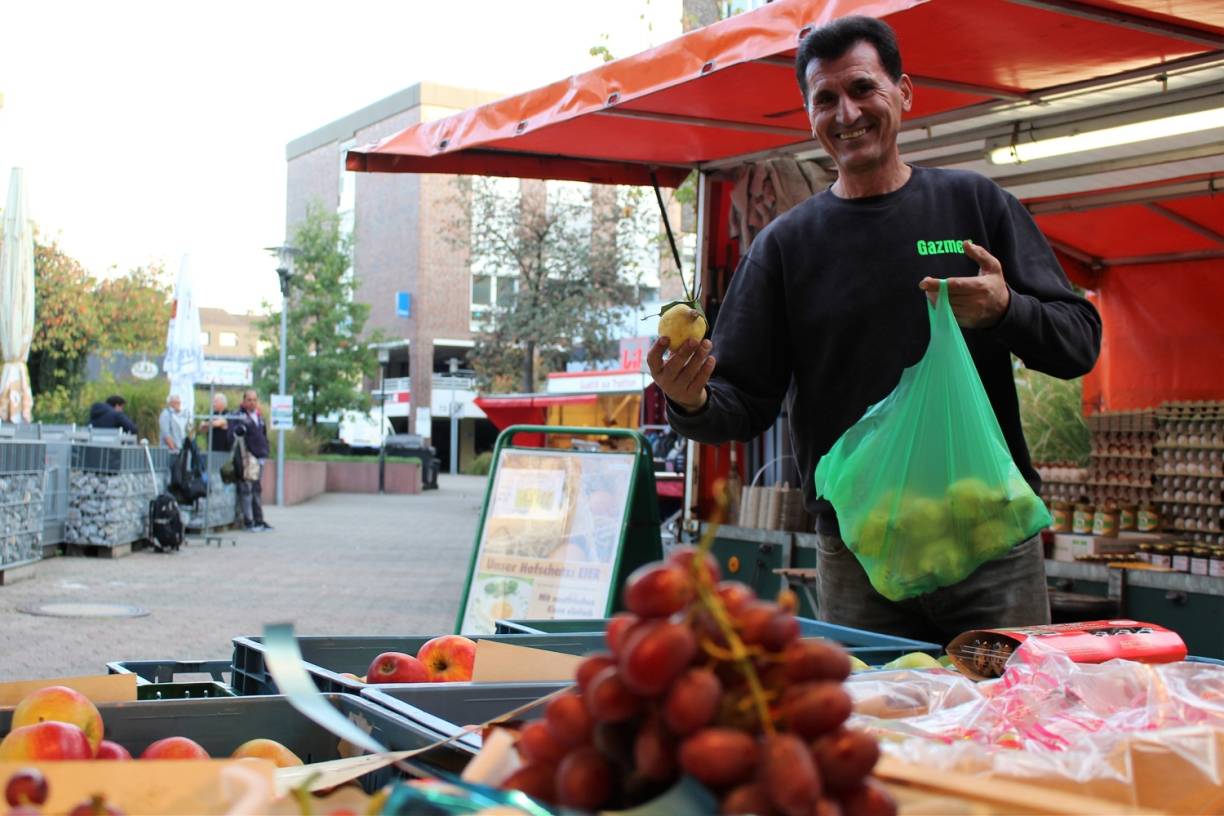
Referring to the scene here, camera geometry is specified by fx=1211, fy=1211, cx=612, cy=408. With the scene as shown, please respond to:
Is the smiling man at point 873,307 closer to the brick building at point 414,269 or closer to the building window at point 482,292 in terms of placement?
the brick building at point 414,269

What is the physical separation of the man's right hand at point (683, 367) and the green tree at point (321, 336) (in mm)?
36054

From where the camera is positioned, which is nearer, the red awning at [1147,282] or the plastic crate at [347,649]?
the plastic crate at [347,649]

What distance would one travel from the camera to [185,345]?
19.8 metres

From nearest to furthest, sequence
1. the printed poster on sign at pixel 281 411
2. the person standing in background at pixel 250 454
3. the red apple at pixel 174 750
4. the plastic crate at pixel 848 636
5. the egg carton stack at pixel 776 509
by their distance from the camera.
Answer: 1. the red apple at pixel 174 750
2. the plastic crate at pixel 848 636
3. the egg carton stack at pixel 776 509
4. the person standing in background at pixel 250 454
5. the printed poster on sign at pixel 281 411

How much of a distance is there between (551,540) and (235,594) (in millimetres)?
6894

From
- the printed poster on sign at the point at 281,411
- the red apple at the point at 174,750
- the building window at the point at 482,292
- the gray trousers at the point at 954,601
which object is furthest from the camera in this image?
the building window at the point at 482,292

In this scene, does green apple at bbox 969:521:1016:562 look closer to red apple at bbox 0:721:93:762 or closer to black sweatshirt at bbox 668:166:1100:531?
black sweatshirt at bbox 668:166:1100:531

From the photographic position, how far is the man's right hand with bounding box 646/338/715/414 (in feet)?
8.27

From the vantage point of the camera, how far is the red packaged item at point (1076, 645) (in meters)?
2.23

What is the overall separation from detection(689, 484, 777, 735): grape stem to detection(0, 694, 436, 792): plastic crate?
3.07ft

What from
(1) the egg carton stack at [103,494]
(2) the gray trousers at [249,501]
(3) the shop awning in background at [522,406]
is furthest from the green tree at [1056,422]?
(3) the shop awning in background at [522,406]

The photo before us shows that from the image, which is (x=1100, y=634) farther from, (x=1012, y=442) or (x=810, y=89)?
(x=810, y=89)

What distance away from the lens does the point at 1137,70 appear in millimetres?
6031

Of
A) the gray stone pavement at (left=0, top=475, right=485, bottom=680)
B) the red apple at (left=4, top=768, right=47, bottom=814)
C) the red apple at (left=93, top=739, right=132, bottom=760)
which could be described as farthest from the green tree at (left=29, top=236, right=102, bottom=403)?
the red apple at (left=4, top=768, right=47, bottom=814)
